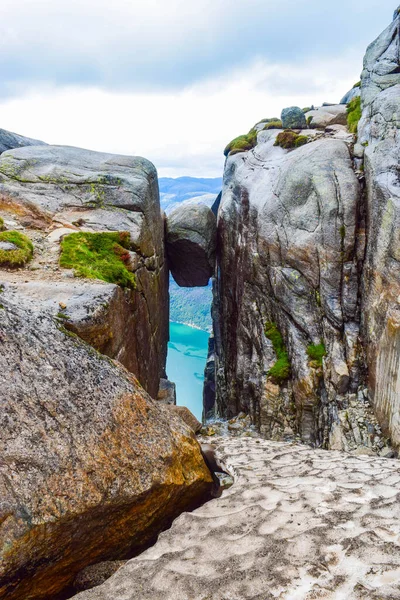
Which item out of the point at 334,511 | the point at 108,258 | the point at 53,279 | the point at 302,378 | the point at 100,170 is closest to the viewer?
the point at 334,511

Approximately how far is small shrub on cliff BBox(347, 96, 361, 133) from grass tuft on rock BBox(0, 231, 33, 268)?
16.1 meters

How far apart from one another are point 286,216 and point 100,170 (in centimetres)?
858

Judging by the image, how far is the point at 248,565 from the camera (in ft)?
11.9

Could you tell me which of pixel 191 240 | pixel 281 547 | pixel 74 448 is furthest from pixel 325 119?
pixel 281 547

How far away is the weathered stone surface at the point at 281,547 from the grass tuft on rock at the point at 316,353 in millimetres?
10037

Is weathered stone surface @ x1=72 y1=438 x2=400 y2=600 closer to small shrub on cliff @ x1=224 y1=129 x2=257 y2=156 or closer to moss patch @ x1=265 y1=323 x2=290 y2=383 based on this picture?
moss patch @ x1=265 y1=323 x2=290 y2=383

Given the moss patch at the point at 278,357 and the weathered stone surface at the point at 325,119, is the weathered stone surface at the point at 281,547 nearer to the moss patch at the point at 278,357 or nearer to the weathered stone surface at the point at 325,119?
the moss patch at the point at 278,357

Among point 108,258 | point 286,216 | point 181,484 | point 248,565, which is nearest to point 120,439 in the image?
point 181,484

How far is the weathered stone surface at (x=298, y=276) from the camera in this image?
→ 14742mm

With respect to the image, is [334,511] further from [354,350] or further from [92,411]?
[354,350]

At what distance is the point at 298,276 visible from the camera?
16406mm

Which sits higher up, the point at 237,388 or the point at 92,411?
the point at 92,411

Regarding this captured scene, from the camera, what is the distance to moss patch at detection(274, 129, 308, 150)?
1998cm

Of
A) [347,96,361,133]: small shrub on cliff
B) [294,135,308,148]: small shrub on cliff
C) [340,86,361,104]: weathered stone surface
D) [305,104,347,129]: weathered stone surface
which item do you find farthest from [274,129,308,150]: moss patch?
[340,86,361,104]: weathered stone surface
